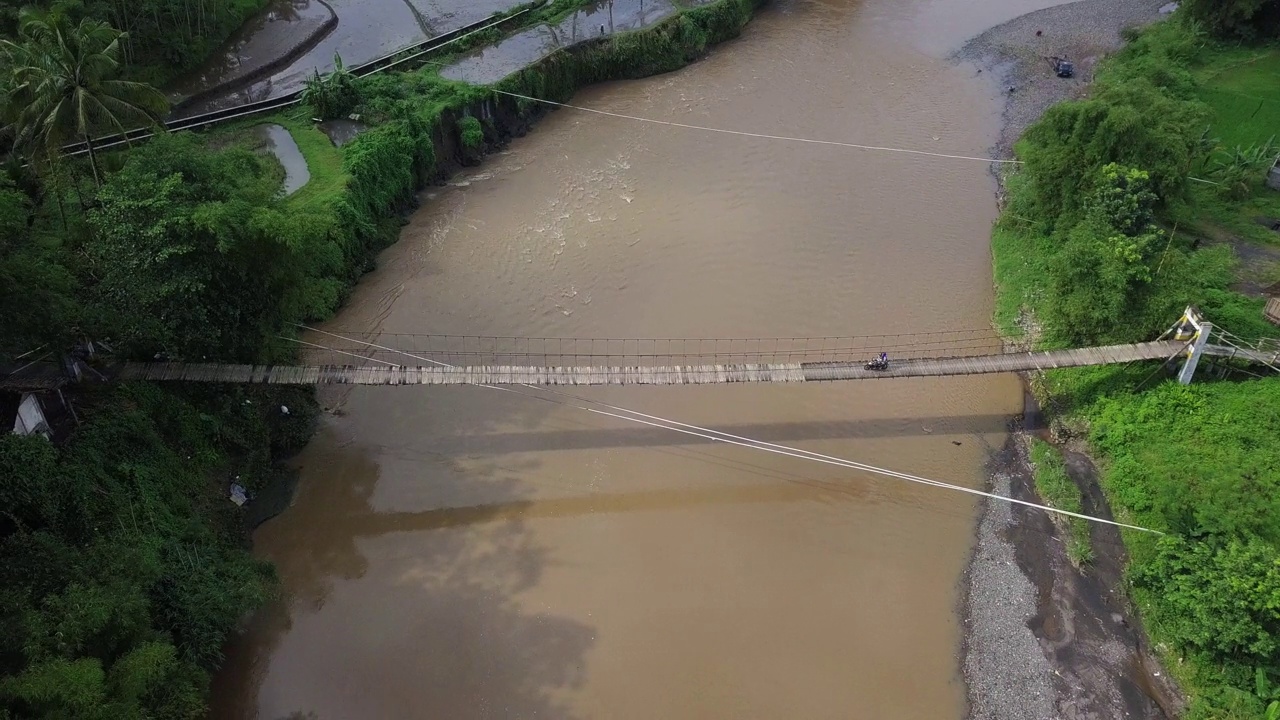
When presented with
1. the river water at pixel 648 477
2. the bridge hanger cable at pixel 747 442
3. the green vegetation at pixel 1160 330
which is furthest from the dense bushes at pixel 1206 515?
the river water at pixel 648 477

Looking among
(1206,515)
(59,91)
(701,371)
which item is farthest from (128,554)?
(1206,515)

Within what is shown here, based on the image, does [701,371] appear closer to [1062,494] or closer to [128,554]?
[1062,494]

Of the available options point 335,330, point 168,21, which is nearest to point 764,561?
point 335,330

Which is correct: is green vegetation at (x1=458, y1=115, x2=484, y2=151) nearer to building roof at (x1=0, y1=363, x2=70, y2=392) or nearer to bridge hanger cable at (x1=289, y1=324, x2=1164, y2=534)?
bridge hanger cable at (x1=289, y1=324, x2=1164, y2=534)

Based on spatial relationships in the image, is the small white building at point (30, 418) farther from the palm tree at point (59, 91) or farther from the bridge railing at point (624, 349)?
the bridge railing at point (624, 349)

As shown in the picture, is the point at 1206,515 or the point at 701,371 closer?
the point at 1206,515
